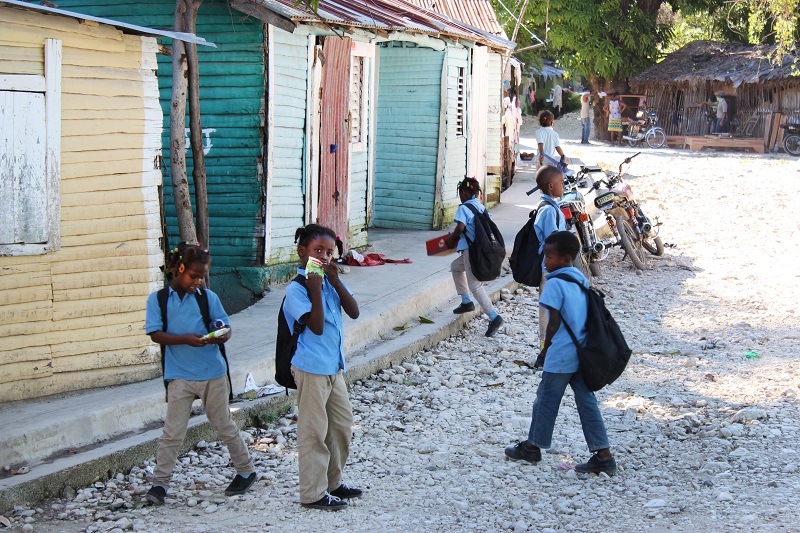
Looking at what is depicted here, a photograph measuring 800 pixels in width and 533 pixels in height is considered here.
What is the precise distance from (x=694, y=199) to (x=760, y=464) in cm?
1336

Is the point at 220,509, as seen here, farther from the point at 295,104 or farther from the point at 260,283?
the point at 295,104

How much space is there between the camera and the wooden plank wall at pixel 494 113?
1623 cm

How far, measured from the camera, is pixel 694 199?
17938 mm

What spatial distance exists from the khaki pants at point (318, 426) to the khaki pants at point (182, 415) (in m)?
0.43

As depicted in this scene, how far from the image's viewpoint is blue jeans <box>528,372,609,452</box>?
17.2ft

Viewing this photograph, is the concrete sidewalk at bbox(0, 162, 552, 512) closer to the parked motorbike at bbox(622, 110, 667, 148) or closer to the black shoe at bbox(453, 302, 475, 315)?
the black shoe at bbox(453, 302, 475, 315)

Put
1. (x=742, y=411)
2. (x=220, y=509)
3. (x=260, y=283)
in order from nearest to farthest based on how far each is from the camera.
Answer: (x=220, y=509) < (x=742, y=411) < (x=260, y=283)

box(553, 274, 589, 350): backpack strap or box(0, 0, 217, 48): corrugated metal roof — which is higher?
box(0, 0, 217, 48): corrugated metal roof

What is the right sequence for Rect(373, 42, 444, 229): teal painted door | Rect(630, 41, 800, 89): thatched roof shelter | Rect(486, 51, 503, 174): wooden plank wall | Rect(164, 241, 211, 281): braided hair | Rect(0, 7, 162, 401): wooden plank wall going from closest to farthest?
1. Rect(164, 241, 211, 281): braided hair
2. Rect(0, 7, 162, 401): wooden plank wall
3. Rect(373, 42, 444, 229): teal painted door
4. Rect(486, 51, 503, 174): wooden plank wall
5. Rect(630, 41, 800, 89): thatched roof shelter

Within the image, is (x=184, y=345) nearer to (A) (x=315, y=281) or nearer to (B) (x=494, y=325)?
(A) (x=315, y=281)

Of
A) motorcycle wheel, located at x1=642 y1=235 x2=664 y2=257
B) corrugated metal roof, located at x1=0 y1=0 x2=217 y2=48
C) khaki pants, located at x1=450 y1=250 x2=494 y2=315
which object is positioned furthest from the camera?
motorcycle wheel, located at x1=642 y1=235 x2=664 y2=257

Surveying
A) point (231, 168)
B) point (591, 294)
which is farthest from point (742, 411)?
point (231, 168)

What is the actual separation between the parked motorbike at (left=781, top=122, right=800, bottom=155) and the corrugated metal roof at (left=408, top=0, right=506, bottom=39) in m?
14.2

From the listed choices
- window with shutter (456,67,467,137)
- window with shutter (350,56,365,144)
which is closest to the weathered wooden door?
window with shutter (350,56,365,144)
